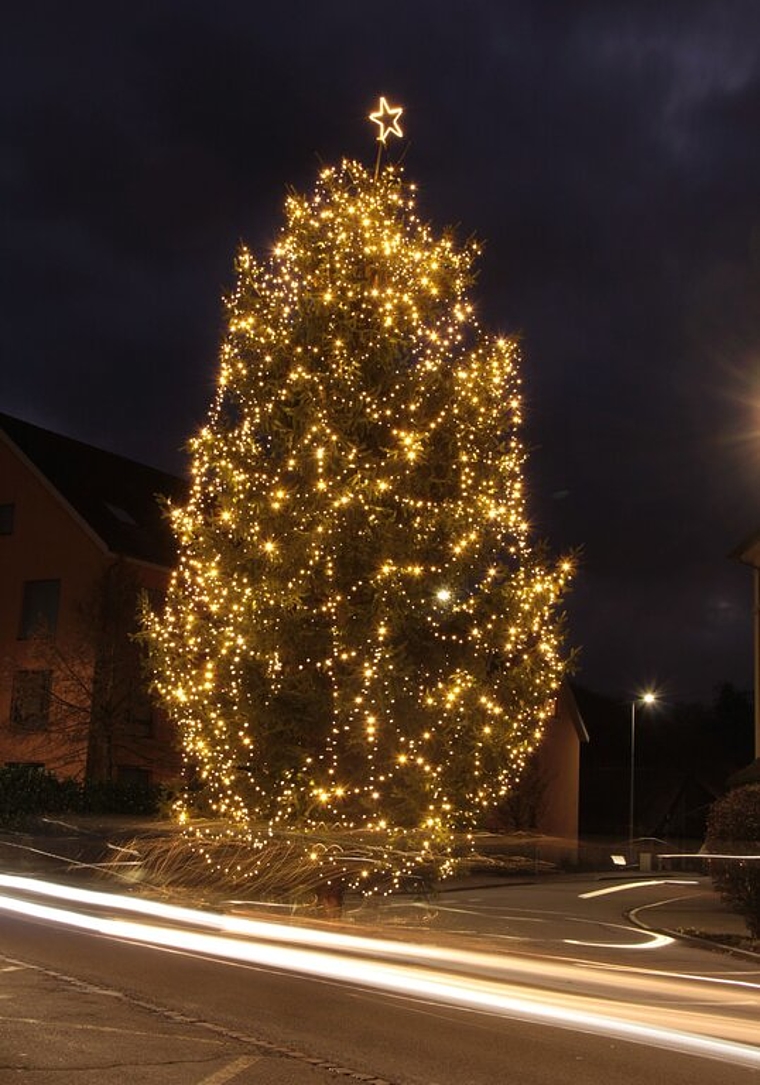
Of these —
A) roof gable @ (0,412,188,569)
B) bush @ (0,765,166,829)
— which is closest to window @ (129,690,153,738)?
bush @ (0,765,166,829)

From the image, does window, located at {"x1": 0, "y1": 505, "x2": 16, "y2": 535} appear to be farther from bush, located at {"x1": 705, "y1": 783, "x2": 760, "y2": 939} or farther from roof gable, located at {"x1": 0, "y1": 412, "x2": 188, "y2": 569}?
bush, located at {"x1": 705, "y1": 783, "x2": 760, "y2": 939}

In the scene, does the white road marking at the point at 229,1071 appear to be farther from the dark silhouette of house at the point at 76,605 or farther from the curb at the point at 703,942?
the dark silhouette of house at the point at 76,605

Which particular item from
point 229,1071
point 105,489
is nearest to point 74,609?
point 105,489

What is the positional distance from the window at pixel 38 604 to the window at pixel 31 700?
1823 millimetres

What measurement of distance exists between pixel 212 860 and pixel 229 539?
405cm

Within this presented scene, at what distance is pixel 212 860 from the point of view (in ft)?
53.0

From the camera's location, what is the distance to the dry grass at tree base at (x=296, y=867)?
15672 mm

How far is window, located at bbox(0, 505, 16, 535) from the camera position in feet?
116

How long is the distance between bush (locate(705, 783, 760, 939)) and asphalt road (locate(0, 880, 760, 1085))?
4730 mm

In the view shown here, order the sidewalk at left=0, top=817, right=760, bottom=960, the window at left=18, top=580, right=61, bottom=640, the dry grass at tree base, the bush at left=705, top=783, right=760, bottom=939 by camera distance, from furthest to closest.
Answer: the window at left=18, top=580, right=61, bottom=640 → the sidewalk at left=0, top=817, right=760, bottom=960 → the bush at left=705, top=783, right=760, bottom=939 → the dry grass at tree base

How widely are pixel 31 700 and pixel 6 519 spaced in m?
6.12

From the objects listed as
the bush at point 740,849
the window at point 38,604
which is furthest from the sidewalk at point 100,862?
the window at point 38,604

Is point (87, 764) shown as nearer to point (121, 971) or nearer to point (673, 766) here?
point (121, 971)

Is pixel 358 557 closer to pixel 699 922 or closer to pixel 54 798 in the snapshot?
pixel 699 922
